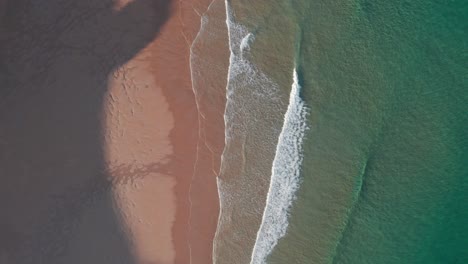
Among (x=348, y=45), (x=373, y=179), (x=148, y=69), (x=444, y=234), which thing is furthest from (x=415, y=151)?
(x=148, y=69)

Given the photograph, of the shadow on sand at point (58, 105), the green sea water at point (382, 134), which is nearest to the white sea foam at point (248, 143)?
the green sea water at point (382, 134)

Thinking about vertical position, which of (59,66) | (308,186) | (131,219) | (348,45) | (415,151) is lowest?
(131,219)

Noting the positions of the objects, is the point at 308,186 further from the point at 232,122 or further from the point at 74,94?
the point at 74,94

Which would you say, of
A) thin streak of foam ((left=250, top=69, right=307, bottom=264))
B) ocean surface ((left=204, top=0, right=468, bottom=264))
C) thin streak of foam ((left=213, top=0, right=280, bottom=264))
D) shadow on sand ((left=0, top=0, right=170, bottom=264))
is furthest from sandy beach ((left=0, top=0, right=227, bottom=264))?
thin streak of foam ((left=250, top=69, right=307, bottom=264))

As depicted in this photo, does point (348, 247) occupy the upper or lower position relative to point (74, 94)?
lower

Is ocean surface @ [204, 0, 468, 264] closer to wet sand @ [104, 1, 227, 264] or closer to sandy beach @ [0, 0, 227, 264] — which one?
wet sand @ [104, 1, 227, 264]
